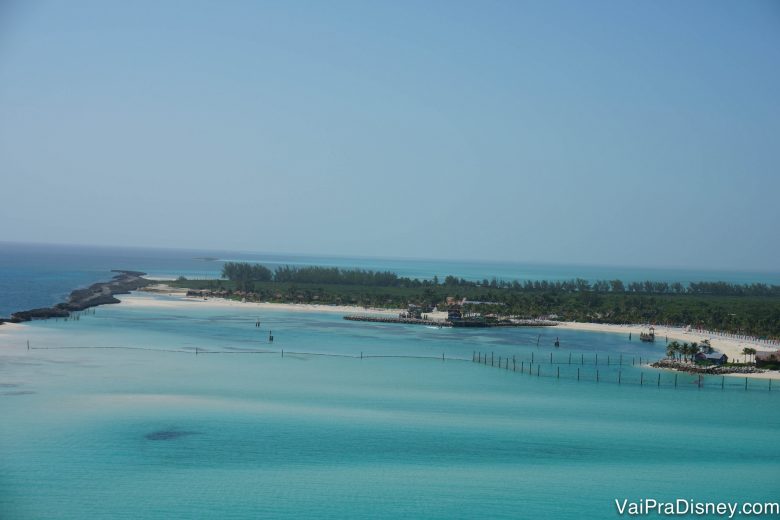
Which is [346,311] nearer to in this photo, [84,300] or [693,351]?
[84,300]

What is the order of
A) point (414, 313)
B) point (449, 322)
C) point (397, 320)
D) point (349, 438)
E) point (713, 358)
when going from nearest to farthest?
point (349, 438), point (713, 358), point (449, 322), point (397, 320), point (414, 313)

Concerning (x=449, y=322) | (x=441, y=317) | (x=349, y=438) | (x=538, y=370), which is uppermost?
(x=441, y=317)

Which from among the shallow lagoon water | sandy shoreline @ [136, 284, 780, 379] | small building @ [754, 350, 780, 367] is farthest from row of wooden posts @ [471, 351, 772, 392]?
small building @ [754, 350, 780, 367]

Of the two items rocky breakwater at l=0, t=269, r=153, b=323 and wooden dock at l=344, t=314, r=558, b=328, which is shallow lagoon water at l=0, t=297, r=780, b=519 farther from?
wooden dock at l=344, t=314, r=558, b=328

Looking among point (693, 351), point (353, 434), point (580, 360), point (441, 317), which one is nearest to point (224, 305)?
point (441, 317)

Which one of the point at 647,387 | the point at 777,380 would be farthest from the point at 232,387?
the point at 777,380

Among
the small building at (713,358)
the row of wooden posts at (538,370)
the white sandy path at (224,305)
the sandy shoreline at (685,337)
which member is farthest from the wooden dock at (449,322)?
the small building at (713,358)

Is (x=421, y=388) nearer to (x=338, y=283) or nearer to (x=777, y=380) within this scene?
(x=777, y=380)
